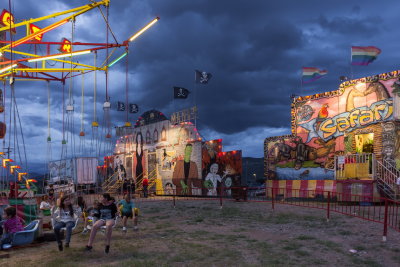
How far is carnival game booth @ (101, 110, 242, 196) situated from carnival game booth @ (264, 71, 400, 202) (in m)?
3.90

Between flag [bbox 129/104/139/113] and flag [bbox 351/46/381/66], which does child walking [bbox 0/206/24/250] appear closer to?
flag [bbox 351/46/381/66]

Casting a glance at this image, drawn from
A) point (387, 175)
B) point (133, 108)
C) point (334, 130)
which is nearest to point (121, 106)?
point (133, 108)

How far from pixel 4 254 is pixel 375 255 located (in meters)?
9.21

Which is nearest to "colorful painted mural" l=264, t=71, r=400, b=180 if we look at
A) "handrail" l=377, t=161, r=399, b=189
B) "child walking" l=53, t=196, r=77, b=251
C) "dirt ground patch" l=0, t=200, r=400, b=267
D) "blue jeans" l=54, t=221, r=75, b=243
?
"handrail" l=377, t=161, r=399, b=189

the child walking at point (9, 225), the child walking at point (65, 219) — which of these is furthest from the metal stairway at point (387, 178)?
the child walking at point (9, 225)

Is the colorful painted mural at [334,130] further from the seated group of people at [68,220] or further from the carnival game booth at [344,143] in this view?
the seated group of people at [68,220]

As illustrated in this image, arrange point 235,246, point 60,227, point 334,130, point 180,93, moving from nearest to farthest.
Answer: point 60,227 < point 235,246 < point 334,130 < point 180,93

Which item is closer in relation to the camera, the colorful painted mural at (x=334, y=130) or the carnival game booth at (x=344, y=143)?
the carnival game booth at (x=344, y=143)

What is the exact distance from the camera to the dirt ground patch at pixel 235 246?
313 inches

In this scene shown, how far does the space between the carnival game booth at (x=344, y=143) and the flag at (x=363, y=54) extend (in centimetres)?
143

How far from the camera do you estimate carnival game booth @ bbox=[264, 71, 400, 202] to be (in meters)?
20.6

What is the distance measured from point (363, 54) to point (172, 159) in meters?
18.3

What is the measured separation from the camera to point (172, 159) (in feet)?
108

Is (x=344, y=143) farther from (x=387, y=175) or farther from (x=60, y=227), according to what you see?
(x=60, y=227)
